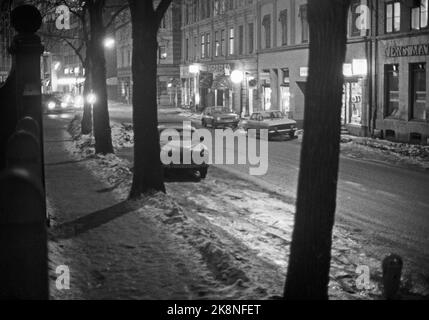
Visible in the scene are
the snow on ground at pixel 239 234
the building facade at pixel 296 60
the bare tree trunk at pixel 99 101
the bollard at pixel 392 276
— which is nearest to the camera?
the bollard at pixel 392 276

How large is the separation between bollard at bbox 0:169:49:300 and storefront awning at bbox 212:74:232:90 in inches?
1941

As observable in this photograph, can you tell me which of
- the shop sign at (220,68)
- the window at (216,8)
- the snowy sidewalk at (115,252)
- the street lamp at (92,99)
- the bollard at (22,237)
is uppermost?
the window at (216,8)

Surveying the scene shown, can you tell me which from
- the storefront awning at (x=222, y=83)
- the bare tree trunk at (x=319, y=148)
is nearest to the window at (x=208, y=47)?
the storefront awning at (x=222, y=83)

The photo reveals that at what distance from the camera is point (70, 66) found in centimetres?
11381

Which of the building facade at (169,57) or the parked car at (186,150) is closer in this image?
the parked car at (186,150)

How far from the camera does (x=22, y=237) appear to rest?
4164 mm

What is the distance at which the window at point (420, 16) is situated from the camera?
28.7 meters

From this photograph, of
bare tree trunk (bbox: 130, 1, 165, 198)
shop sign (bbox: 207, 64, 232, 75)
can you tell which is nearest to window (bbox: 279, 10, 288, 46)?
shop sign (bbox: 207, 64, 232, 75)

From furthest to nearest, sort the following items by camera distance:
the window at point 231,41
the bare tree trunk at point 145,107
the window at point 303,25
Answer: the window at point 231,41
the window at point 303,25
the bare tree trunk at point 145,107

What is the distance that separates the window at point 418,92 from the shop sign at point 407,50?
58 cm

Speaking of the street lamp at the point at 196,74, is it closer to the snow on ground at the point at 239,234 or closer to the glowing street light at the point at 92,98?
the glowing street light at the point at 92,98

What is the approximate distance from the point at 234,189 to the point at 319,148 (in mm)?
10408
